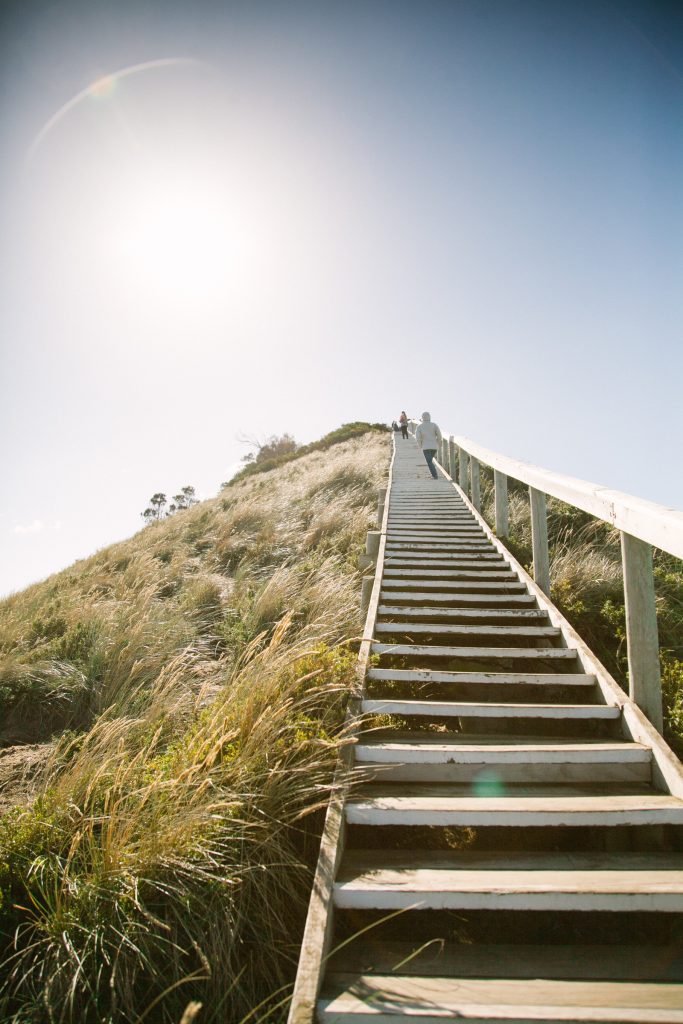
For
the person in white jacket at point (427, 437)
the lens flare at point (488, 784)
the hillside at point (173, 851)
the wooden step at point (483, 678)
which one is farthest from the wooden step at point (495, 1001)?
the person in white jacket at point (427, 437)

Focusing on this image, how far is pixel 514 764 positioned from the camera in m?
2.58

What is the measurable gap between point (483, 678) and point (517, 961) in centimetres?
162

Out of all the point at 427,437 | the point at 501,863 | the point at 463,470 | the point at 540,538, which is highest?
the point at 427,437

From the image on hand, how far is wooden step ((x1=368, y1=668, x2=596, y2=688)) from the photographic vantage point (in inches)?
129

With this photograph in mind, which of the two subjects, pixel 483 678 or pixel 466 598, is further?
pixel 466 598

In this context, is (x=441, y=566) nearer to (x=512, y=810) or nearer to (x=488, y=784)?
(x=488, y=784)

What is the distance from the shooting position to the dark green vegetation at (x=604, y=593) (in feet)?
12.6

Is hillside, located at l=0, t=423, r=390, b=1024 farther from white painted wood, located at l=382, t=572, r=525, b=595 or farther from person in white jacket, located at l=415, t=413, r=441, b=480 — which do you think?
person in white jacket, located at l=415, t=413, r=441, b=480

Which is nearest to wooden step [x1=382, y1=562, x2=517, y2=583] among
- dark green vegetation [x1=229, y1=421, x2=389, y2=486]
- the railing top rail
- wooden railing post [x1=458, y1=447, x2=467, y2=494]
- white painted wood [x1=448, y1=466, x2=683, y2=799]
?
white painted wood [x1=448, y1=466, x2=683, y2=799]

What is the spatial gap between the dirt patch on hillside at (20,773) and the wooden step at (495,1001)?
2285 mm

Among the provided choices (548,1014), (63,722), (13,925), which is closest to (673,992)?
(548,1014)

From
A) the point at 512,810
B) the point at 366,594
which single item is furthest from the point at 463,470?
the point at 512,810

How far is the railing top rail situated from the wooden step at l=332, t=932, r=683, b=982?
57.9 inches

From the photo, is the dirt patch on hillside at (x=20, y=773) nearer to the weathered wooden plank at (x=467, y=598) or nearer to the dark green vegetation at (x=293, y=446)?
the weathered wooden plank at (x=467, y=598)
